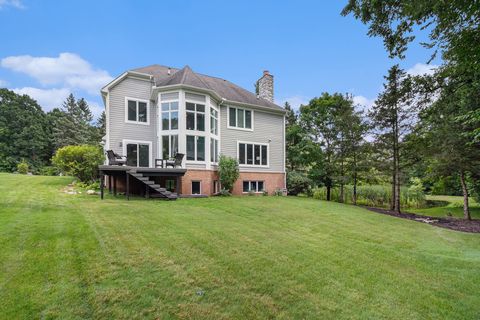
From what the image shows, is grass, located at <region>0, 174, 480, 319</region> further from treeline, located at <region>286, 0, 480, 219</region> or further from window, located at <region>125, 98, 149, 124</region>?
window, located at <region>125, 98, 149, 124</region>

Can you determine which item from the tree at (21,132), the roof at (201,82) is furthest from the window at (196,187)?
the tree at (21,132)

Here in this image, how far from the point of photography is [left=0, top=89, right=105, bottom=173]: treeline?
39.1 m

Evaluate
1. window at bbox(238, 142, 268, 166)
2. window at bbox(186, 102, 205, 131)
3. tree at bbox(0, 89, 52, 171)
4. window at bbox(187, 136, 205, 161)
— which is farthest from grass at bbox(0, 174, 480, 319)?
tree at bbox(0, 89, 52, 171)

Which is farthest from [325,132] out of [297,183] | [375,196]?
[375,196]

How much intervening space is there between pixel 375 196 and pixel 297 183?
20.3ft

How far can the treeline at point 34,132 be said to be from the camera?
39.1 meters

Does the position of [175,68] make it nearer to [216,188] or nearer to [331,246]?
[216,188]

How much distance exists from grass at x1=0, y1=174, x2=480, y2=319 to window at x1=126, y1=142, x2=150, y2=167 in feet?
23.4

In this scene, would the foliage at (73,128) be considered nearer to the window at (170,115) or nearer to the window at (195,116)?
the window at (170,115)

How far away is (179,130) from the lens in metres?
13.8

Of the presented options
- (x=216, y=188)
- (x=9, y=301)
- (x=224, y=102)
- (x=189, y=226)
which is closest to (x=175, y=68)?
(x=224, y=102)

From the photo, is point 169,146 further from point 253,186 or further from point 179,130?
point 253,186

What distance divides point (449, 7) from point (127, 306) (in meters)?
6.16

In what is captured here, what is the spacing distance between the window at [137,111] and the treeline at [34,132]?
26824mm
